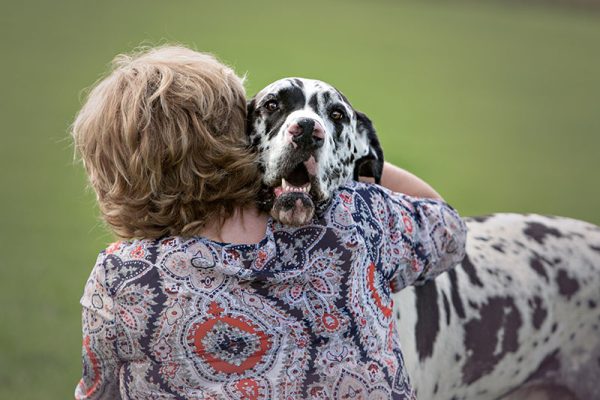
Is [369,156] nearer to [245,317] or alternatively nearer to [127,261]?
[245,317]

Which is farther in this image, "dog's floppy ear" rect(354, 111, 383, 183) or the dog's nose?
"dog's floppy ear" rect(354, 111, 383, 183)

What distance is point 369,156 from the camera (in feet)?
11.2

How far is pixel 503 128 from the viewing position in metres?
12.0

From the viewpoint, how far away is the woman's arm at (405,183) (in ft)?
11.6

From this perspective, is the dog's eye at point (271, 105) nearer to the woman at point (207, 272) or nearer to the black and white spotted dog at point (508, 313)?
the woman at point (207, 272)

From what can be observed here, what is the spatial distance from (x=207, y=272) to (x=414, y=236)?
0.70 metres

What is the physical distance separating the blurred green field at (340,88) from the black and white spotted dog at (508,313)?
1.63 m

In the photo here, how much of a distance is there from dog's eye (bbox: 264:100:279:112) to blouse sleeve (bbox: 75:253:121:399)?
0.69m

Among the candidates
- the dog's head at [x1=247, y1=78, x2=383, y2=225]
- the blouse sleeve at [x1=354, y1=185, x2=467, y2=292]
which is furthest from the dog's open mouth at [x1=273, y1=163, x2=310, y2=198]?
the blouse sleeve at [x1=354, y1=185, x2=467, y2=292]

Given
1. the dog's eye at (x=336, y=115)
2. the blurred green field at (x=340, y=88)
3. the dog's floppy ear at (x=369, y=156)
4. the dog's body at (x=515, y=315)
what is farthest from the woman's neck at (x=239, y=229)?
the blurred green field at (x=340, y=88)

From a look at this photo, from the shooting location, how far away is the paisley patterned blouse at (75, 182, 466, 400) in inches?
107

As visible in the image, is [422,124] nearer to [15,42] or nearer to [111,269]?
[15,42]

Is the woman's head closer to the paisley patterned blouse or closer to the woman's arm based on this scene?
the paisley patterned blouse

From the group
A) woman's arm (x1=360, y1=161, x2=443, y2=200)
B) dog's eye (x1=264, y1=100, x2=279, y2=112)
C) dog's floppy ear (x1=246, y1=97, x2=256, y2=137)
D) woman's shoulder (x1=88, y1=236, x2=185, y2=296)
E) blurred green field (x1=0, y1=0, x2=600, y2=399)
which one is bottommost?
blurred green field (x1=0, y1=0, x2=600, y2=399)
